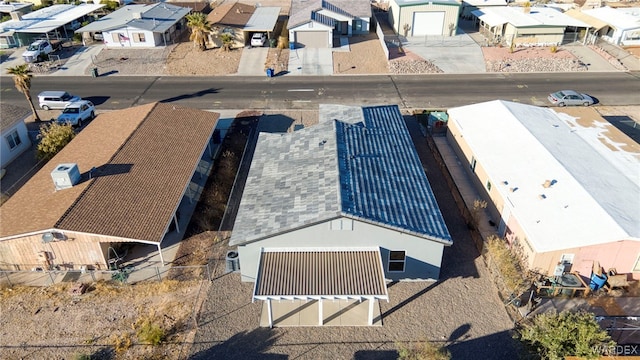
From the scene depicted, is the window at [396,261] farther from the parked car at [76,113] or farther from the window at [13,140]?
the parked car at [76,113]

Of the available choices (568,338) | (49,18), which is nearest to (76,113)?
(49,18)

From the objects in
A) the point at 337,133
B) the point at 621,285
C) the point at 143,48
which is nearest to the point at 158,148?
the point at 337,133

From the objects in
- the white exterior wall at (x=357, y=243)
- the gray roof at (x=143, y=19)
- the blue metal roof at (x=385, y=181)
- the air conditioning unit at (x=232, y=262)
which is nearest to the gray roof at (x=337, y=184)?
the blue metal roof at (x=385, y=181)

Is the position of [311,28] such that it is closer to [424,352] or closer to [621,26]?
[621,26]

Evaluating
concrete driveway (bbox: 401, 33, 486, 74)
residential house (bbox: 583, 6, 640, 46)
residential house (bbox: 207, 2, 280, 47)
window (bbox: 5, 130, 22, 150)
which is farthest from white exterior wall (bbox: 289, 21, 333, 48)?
residential house (bbox: 583, 6, 640, 46)

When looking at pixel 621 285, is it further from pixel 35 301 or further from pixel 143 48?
pixel 143 48

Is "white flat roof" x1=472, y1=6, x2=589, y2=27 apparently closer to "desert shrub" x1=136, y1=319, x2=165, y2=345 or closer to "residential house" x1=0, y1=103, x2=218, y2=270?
"residential house" x1=0, y1=103, x2=218, y2=270

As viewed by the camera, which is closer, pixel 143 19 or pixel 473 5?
pixel 143 19
